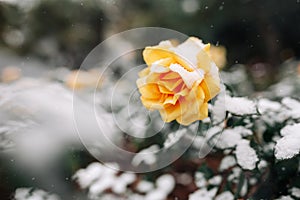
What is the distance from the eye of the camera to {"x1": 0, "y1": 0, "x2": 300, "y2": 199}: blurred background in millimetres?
1932

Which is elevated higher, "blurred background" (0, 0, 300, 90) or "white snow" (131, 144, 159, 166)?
"blurred background" (0, 0, 300, 90)

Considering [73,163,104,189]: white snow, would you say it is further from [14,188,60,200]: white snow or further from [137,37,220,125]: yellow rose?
[137,37,220,125]: yellow rose

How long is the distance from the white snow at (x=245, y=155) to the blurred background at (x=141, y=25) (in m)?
1.09

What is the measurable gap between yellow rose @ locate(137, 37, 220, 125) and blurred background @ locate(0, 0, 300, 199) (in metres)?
1.14

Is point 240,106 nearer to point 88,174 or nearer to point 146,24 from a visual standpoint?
point 88,174

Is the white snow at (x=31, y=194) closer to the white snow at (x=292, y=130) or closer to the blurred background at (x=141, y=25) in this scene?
the white snow at (x=292, y=130)

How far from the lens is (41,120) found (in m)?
0.96

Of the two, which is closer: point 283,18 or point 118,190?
point 118,190

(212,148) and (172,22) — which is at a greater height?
(172,22)

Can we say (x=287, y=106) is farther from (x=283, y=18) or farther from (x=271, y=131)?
(x=283, y=18)

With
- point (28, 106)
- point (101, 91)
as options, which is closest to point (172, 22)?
point (101, 91)

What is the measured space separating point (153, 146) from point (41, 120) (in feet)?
0.78

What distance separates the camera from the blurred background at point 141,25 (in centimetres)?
193

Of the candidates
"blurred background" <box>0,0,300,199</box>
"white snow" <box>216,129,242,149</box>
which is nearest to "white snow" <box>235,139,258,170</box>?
"white snow" <box>216,129,242,149</box>
